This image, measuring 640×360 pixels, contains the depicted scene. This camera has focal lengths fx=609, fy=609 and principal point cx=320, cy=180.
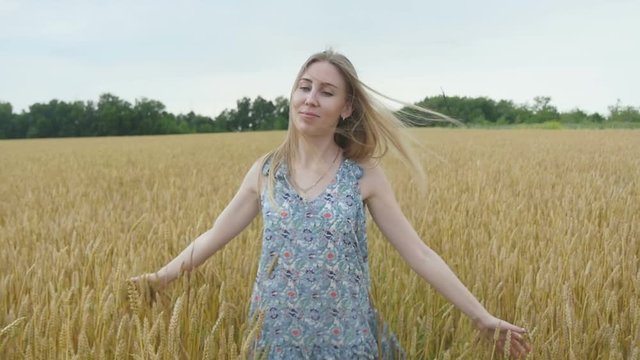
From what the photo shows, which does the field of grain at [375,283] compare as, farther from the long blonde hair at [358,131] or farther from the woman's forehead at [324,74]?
the woman's forehead at [324,74]

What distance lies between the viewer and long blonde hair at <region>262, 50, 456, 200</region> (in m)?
1.75

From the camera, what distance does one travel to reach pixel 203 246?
5.88 ft

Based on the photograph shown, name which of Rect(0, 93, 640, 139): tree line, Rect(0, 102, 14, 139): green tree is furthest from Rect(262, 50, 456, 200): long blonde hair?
Rect(0, 102, 14, 139): green tree

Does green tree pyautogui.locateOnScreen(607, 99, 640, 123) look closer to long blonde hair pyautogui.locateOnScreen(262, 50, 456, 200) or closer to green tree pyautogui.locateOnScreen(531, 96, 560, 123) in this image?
green tree pyautogui.locateOnScreen(531, 96, 560, 123)

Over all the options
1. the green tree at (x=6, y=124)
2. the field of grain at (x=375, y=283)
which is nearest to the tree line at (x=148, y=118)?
the green tree at (x=6, y=124)

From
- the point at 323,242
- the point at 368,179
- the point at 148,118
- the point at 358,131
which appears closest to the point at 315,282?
the point at 323,242

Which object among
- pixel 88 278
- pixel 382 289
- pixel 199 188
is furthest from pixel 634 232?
pixel 199 188

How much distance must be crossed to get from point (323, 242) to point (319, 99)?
39 centimetres

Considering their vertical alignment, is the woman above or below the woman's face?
below

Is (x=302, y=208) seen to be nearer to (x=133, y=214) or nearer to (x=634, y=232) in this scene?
(x=634, y=232)

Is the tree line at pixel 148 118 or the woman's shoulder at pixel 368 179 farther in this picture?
the tree line at pixel 148 118

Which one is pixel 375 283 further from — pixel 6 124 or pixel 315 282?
pixel 6 124

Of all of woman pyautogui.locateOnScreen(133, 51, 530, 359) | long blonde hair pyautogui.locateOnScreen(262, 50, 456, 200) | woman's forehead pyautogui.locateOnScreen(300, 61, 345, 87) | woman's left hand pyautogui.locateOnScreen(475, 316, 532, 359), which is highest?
woman's forehead pyautogui.locateOnScreen(300, 61, 345, 87)

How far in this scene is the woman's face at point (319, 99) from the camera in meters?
1.67
